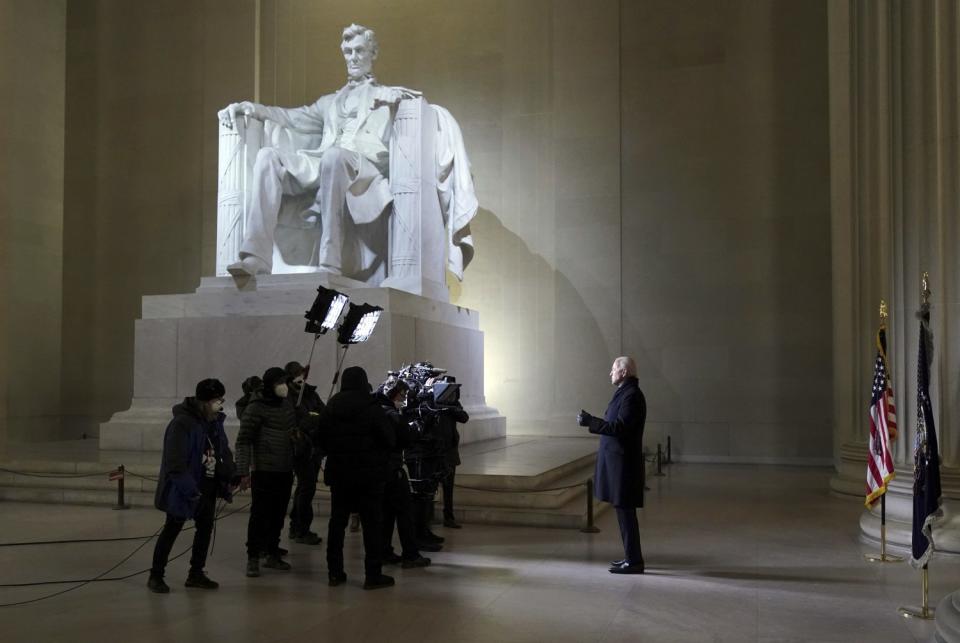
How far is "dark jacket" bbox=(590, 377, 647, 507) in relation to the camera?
582 centimetres

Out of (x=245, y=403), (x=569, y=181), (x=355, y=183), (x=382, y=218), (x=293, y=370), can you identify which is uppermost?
(x=569, y=181)

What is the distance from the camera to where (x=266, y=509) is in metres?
5.88

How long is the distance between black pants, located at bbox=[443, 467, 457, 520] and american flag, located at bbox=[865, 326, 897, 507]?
309 centimetres

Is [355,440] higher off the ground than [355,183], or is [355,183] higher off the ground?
[355,183]

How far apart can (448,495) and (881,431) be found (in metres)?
3.29

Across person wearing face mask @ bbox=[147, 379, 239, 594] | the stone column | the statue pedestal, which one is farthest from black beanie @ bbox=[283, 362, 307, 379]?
the stone column

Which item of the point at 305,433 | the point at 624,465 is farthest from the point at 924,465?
the point at 305,433

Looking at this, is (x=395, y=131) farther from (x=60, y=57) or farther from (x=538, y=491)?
(x=60, y=57)

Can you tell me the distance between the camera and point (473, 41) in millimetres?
15336

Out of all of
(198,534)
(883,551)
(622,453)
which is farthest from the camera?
(883,551)

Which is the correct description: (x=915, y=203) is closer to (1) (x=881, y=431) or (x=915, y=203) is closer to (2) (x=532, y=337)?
(1) (x=881, y=431)

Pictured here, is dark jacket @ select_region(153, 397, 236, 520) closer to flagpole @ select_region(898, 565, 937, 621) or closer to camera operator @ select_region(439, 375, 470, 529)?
camera operator @ select_region(439, 375, 470, 529)

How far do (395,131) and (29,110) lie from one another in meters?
6.84

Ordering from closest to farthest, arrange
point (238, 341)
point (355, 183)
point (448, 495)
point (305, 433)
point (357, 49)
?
point (305, 433), point (448, 495), point (238, 341), point (355, 183), point (357, 49)
